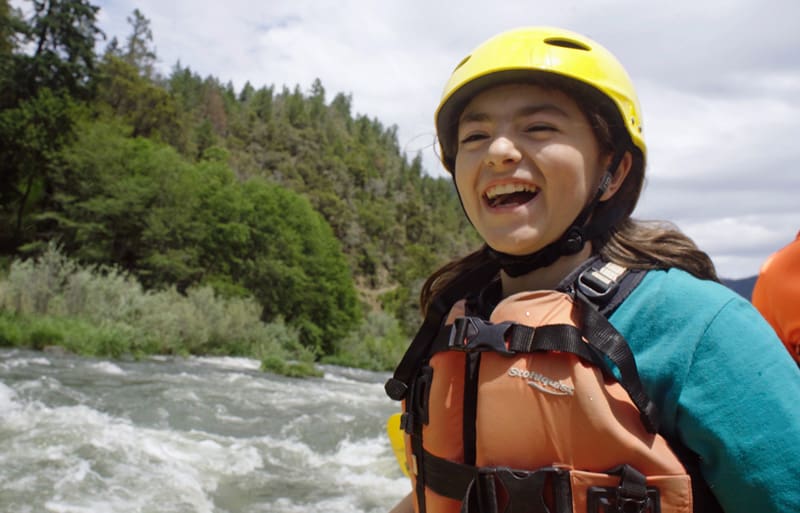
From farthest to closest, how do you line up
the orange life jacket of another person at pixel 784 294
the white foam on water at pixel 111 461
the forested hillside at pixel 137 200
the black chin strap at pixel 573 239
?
the forested hillside at pixel 137 200 → the white foam on water at pixel 111 461 → the orange life jacket of another person at pixel 784 294 → the black chin strap at pixel 573 239

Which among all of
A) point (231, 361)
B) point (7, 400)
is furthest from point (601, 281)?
point (231, 361)

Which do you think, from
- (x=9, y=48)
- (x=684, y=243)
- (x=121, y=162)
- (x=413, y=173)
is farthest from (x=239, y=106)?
(x=684, y=243)

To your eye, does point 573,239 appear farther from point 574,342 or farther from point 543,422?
point 543,422

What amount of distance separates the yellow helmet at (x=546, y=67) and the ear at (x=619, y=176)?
37mm

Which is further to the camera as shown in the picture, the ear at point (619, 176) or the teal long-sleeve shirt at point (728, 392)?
the ear at point (619, 176)

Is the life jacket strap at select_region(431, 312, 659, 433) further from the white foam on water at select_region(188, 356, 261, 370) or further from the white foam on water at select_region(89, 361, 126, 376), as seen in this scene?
the white foam on water at select_region(188, 356, 261, 370)

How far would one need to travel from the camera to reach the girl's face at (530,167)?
1498mm

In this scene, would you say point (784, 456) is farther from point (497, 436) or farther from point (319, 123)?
point (319, 123)

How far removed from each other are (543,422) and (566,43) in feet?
2.87

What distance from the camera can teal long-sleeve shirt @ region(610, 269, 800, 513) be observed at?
1175mm

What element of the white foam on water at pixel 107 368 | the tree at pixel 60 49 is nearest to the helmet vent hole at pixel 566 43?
the white foam on water at pixel 107 368

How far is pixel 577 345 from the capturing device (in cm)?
132

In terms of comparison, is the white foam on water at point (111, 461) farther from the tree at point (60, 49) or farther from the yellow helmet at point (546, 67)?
the tree at point (60, 49)

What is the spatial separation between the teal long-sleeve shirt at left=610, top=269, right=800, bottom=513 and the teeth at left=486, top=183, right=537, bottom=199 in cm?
38
